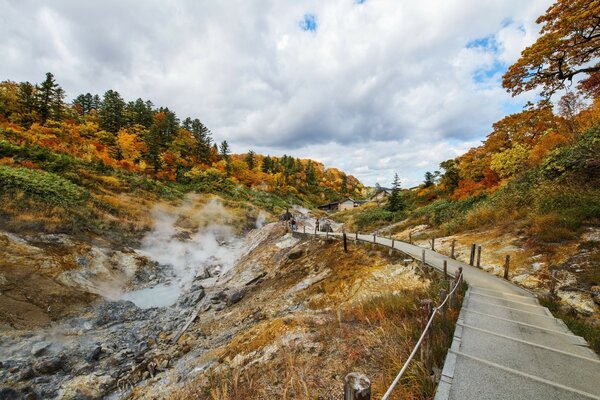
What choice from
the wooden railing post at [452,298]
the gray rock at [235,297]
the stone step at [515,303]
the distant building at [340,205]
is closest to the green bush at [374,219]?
the gray rock at [235,297]

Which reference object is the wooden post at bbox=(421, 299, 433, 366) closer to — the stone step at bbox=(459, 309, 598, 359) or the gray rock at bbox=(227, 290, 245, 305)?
the stone step at bbox=(459, 309, 598, 359)

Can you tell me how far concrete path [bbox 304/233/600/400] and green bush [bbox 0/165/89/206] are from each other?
1134 inches

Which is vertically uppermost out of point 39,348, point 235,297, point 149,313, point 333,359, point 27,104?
point 27,104

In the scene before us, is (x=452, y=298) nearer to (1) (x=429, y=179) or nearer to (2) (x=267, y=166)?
(1) (x=429, y=179)

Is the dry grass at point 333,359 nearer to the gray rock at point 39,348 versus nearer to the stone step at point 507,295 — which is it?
the stone step at point 507,295

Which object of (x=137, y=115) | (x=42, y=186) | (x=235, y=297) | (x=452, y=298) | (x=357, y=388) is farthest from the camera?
(x=137, y=115)

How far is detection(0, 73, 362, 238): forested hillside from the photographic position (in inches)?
829

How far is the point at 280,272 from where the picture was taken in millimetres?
17766

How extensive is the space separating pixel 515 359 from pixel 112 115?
213 ft

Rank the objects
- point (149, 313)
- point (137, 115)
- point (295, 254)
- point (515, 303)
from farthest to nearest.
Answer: point (137, 115) < point (295, 254) < point (149, 313) < point (515, 303)

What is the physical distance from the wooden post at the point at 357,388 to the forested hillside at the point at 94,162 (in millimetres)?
23779

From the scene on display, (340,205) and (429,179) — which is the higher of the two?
(429,179)

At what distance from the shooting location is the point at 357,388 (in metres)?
2.32

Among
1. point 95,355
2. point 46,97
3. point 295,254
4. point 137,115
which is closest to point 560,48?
point 295,254
